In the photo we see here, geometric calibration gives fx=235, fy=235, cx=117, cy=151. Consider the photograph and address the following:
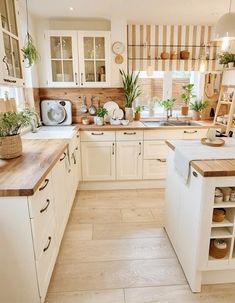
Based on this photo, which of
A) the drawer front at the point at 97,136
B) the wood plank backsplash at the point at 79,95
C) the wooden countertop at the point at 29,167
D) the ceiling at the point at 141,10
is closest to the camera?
the wooden countertop at the point at 29,167

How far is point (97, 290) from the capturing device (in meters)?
1.70

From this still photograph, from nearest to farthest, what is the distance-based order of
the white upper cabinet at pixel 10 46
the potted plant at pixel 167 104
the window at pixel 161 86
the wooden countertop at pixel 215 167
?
the wooden countertop at pixel 215 167 → the white upper cabinet at pixel 10 46 → the potted plant at pixel 167 104 → the window at pixel 161 86

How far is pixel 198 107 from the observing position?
148 inches

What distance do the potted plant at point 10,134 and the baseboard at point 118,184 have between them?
1635mm

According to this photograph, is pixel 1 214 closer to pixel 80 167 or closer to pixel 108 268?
pixel 108 268

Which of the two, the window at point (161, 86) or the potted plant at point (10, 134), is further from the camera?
the window at point (161, 86)

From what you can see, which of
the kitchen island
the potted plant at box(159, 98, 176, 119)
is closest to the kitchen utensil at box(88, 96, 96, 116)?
the potted plant at box(159, 98, 176, 119)

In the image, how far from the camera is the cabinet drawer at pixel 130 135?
10.5 feet

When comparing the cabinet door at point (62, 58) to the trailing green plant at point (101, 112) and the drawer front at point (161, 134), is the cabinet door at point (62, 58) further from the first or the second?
the drawer front at point (161, 134)

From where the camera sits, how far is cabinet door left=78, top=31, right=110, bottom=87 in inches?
130

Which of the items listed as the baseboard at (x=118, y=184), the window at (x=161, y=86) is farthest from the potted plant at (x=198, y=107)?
the baseboard at (x=118, y=184)

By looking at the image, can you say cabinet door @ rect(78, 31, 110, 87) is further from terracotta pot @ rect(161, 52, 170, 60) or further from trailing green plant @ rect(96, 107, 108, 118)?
terracotta pot @ rect(161, 52, 170, 60)

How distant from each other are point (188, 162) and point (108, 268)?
1074mm

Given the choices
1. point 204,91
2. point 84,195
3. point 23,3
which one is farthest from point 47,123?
point 204,91
